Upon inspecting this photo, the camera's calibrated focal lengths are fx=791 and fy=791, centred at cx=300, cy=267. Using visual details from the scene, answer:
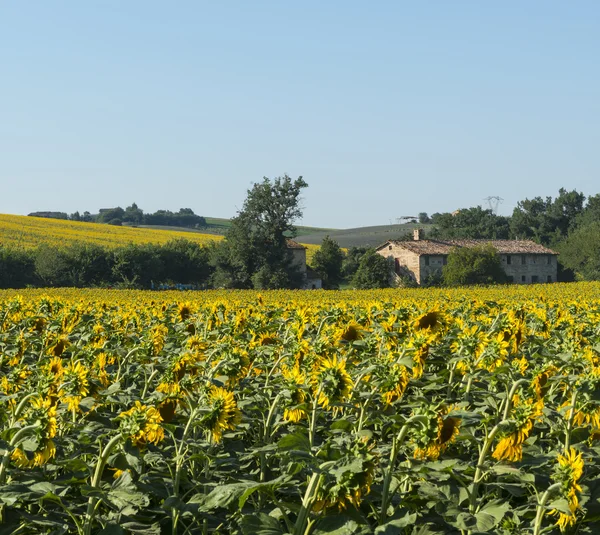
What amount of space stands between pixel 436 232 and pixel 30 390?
3891 inches

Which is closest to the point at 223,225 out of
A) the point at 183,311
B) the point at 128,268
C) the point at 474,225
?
the point at 474,225

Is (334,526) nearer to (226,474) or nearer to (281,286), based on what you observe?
(226,474)

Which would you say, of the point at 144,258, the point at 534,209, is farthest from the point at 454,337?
the point at 534,209

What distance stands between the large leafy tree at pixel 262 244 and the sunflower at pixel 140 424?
54810 mm

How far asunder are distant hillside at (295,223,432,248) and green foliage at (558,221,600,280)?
979 inches

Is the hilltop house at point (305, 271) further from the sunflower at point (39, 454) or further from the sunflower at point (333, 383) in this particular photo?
the sunflower at point (39, 454)

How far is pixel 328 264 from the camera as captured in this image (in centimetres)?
6800

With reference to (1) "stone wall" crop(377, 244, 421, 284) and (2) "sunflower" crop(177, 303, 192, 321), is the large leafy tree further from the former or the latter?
(2) "sunflower" crop(177, 303, 192, 321)

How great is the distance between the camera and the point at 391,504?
3711 mm

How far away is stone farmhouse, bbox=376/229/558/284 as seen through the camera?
6844 centimetres

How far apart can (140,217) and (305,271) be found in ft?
211

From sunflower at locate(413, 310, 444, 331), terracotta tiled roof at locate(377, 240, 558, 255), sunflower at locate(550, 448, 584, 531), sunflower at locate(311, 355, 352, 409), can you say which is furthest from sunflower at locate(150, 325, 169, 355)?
terracotta tiled roof at locate(377, 240, 558, 255)

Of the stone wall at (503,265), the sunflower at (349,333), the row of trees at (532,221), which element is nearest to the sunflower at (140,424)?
the sunflower at (349,333)

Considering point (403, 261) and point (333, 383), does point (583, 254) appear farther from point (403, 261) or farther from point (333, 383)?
point (333, 383)
